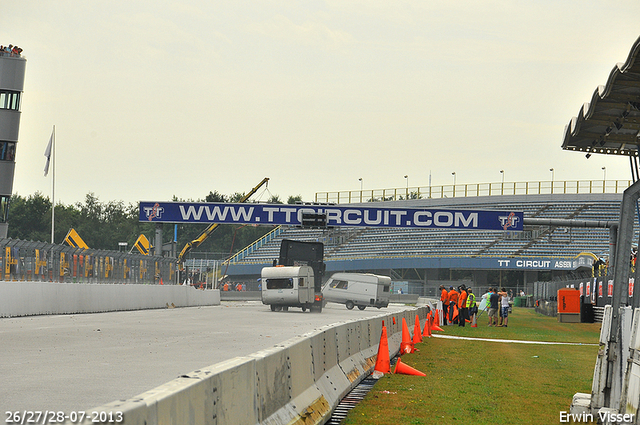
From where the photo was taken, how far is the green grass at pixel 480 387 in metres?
9.68

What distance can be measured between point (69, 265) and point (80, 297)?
1.22 m

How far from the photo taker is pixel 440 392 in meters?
11.8

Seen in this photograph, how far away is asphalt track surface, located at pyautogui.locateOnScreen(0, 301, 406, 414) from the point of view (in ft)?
30.7

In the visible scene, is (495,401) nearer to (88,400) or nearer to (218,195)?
(88,400)

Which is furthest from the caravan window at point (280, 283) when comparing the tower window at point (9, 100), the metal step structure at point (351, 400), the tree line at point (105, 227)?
the tree line at point (105, 227)

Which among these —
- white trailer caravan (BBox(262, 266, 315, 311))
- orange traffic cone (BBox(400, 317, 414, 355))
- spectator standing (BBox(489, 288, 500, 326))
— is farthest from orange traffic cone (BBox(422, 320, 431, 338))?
white trailer caravan (BBox(262, 266, 315, 311))

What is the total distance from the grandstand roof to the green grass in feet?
11.8

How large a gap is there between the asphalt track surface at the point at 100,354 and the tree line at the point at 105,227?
8823 centimetres

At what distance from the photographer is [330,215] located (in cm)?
5088

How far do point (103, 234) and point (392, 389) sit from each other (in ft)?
400

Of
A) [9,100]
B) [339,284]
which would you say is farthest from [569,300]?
[9,100]

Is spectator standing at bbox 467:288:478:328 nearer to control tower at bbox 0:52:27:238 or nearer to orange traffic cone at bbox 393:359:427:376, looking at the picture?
orange traffic cone at bbox 393:359:427:376

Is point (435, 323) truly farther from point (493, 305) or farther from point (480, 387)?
point (480, 387)

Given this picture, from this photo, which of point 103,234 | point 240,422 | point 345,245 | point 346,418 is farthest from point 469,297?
point 103,234
